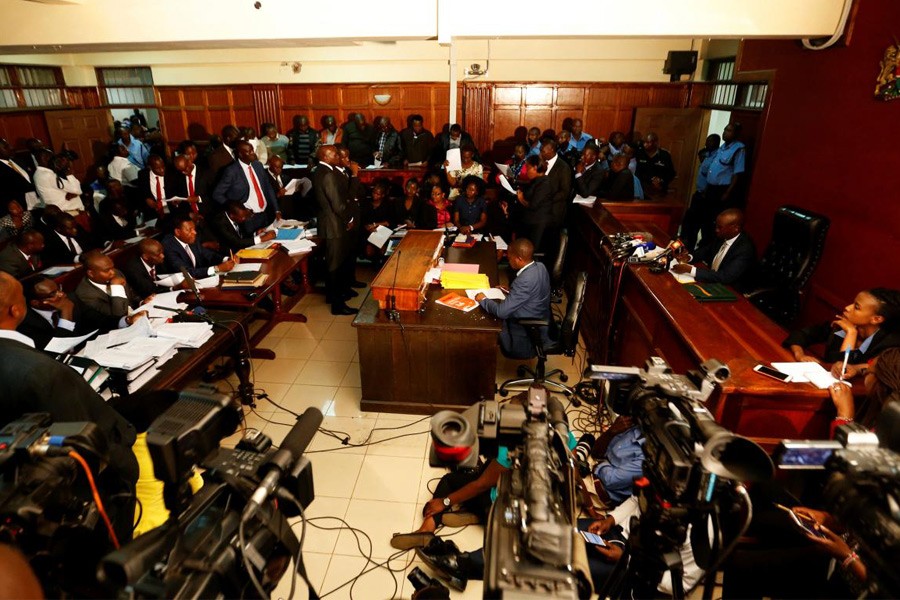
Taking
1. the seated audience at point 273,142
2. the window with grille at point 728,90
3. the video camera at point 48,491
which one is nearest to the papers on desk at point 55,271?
the video camera at point 48,491

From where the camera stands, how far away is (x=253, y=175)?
A: 5723 millimetres

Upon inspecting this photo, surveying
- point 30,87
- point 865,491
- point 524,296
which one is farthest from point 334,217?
point 30,87

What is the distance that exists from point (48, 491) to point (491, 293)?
3.06 m

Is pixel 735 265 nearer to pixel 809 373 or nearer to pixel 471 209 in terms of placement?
pixel 809 373

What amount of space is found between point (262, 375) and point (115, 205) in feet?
9.18

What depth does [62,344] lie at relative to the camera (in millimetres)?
2988

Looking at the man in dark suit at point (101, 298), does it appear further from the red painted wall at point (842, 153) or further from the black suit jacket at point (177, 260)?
the red painted wall at point (842, 153)

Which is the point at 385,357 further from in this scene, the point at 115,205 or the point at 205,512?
the point at 115,205

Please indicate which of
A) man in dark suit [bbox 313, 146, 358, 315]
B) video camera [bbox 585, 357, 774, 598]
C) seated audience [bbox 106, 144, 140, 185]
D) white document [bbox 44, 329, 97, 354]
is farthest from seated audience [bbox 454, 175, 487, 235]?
seated audience [bbox 106, 144, 140, 185]

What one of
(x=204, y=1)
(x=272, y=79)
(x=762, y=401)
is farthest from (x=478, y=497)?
(x=272, y=79)

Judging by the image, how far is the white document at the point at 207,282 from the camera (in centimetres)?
412

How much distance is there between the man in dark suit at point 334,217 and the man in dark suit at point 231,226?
712 mm

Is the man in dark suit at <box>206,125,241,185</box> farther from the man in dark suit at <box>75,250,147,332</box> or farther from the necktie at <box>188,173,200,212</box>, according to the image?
the man in dark suit at <box>75,250,147,332</box>

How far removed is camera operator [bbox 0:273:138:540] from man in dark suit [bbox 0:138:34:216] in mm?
5214
